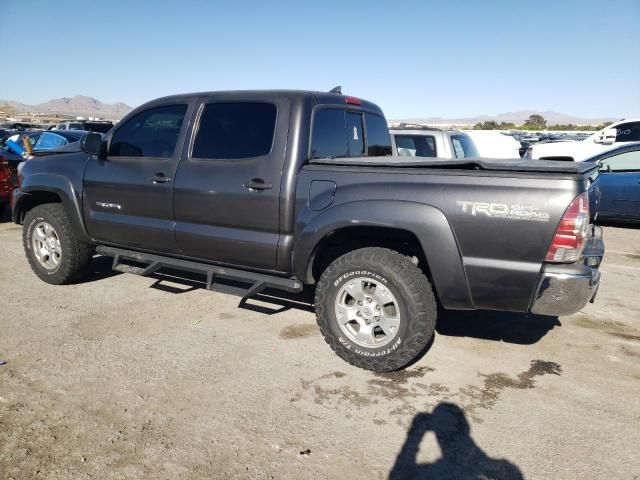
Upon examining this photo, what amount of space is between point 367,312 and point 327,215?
745 millimetres

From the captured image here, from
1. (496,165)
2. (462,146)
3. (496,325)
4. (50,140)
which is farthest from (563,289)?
(50,140)

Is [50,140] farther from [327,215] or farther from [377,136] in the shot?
[327,215]

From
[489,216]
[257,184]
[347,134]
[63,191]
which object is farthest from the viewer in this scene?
[63,191]

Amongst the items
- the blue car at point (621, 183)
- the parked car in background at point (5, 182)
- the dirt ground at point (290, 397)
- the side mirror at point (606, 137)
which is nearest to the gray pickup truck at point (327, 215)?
the dirt ground at point (290, 397)

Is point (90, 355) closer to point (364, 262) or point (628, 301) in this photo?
point (364, 262)

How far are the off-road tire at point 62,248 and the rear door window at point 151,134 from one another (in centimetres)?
96

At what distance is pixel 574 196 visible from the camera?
2.87 meters

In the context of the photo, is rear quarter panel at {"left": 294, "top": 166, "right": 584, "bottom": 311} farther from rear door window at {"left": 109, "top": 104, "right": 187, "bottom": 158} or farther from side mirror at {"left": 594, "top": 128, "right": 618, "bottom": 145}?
side mirror at {"left": 594, "top": 128, "right": 618, "bottom": 145}

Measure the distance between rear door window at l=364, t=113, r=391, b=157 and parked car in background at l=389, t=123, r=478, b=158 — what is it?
2439 mm

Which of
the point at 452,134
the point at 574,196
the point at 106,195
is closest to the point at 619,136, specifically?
the point at 452,134

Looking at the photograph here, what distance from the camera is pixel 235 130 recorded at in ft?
13.3

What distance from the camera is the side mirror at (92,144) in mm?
4613

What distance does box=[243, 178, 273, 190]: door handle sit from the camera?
3750mm

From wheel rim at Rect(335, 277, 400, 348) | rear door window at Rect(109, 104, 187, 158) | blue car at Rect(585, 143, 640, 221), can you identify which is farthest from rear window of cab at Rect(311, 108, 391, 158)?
blue car at Rect(585, 143, 640, 221)
